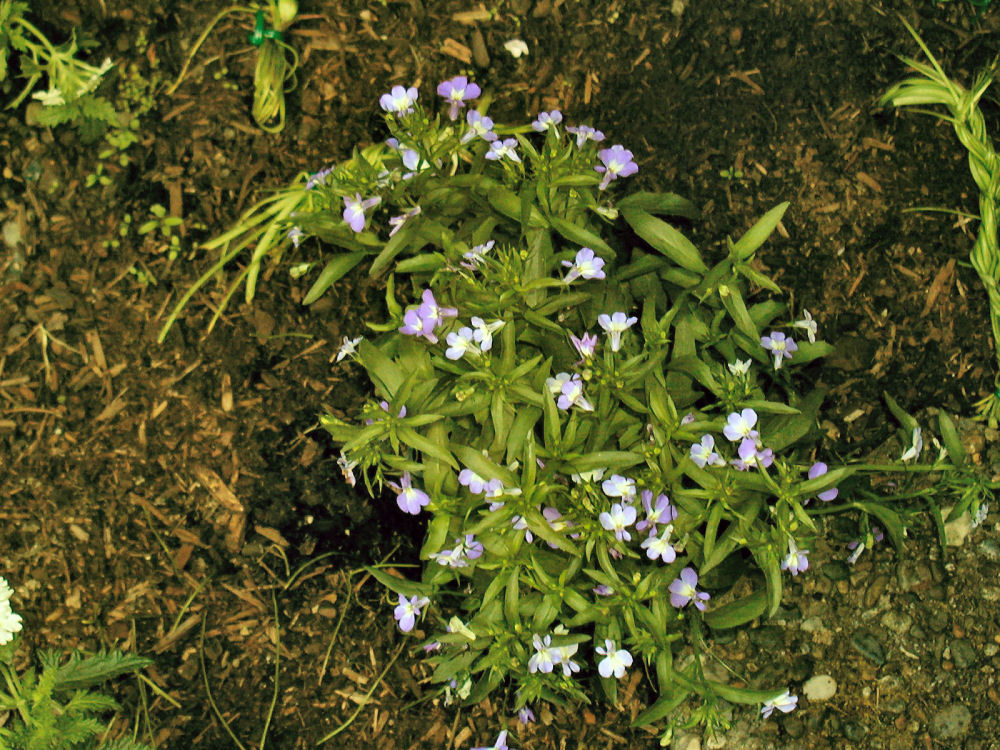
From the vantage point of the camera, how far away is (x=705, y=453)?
194cm

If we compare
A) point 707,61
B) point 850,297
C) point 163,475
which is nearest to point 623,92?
point 707,61

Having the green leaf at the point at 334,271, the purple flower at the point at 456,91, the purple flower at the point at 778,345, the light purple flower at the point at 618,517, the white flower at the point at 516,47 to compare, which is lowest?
the light purple flower at the point at 618,517

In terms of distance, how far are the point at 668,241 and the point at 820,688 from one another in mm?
1455

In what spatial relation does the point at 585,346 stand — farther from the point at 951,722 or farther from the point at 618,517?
the point at 951,722

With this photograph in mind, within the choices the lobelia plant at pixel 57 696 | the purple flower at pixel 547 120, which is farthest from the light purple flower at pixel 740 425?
the lobelia plant at pixel 57 696

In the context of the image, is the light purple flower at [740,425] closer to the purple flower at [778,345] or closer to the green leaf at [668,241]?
the purple flower at [778,345]

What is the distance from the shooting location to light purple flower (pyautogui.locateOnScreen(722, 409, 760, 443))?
6.20ft

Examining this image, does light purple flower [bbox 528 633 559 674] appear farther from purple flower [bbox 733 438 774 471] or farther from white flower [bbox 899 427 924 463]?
white flower [bbox 899 427 924 463]

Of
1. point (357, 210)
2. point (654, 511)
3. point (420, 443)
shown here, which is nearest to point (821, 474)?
point (654, 511)

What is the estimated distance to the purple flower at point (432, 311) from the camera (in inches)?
75.6

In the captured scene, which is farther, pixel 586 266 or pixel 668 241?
pixel 668 241

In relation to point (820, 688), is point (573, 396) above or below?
above

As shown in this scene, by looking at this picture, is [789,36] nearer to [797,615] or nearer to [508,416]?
[508,416]

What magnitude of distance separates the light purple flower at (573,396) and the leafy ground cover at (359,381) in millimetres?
858
